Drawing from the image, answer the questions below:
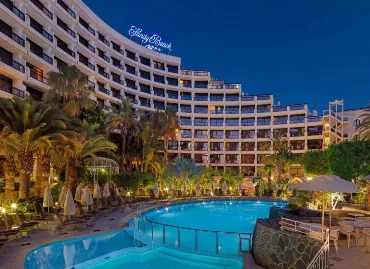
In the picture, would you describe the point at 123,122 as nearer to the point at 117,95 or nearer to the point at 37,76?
the point at 37,76

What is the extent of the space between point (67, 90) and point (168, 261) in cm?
2124

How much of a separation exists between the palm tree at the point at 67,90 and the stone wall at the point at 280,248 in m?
21.6

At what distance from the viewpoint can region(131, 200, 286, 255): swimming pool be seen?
12.5 meters

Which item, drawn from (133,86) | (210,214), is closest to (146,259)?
(210,214)

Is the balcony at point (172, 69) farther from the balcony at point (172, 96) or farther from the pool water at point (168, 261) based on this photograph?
the pool water at point (168, 261)

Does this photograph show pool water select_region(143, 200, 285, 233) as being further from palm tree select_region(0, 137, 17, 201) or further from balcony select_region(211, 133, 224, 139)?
balcony select_region(211, 133, 224, 139)

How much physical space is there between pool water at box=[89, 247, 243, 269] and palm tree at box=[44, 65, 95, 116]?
18.0 meters

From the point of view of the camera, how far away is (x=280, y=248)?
10102 millimetres

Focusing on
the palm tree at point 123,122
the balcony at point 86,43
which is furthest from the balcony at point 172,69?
the palm tree at point 123,122

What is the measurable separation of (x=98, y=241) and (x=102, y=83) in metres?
42.5

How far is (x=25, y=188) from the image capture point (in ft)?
64.6

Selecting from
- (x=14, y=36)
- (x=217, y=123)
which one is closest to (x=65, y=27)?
(x=14, y=36)

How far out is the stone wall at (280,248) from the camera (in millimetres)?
9273

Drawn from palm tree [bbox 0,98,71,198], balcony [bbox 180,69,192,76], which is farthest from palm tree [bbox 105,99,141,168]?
balcony [bbox 180,69,192,76]
